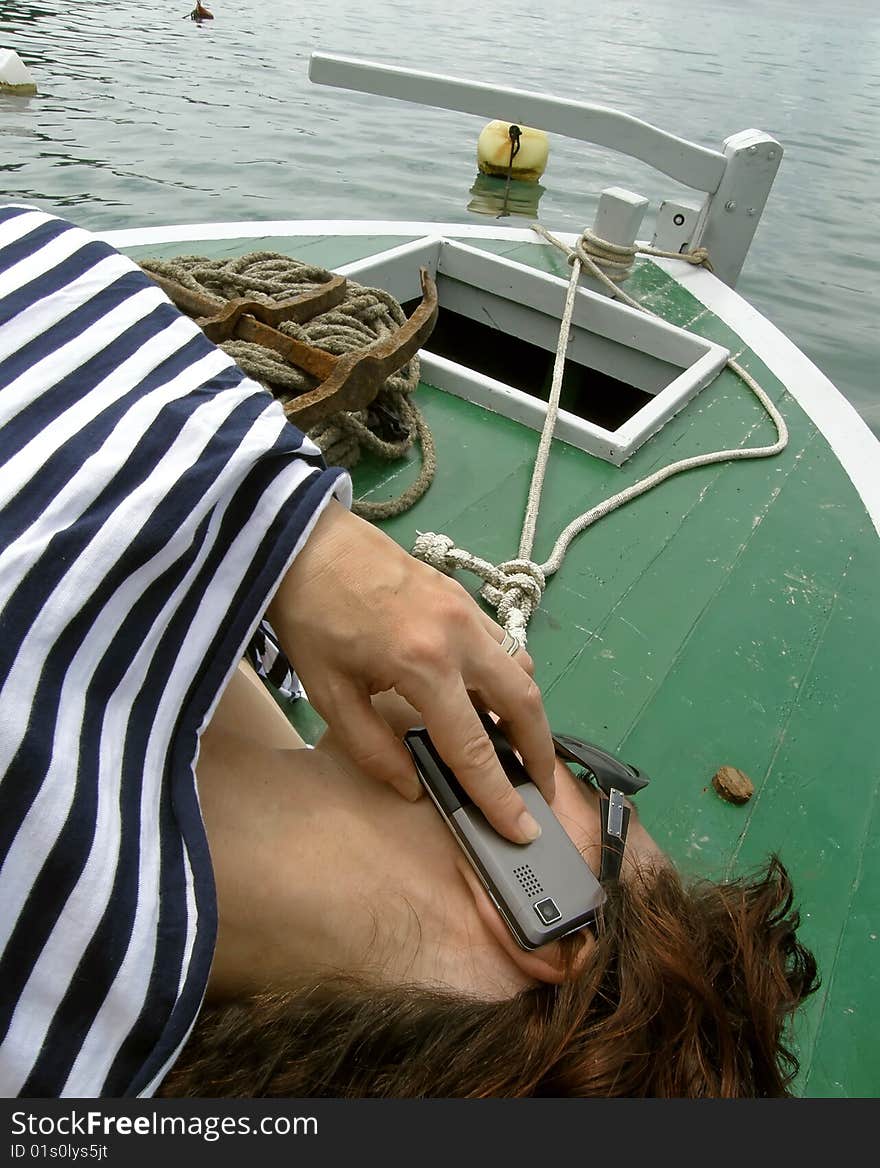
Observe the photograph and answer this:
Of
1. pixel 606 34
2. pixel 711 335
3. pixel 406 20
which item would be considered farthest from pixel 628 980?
pixel 606 34

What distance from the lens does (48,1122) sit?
24.9 inches

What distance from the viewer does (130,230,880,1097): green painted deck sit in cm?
133

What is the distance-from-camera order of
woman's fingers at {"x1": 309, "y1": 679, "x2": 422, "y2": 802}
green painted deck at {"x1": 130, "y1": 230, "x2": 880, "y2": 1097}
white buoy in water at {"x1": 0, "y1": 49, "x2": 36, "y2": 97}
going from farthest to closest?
white buoy in water at {"x1": 0, "y1": 49, "x2": 36, "y2": 97}, green painted deck at {"x1": 130, "y1": 230, "x2": 880, "y2": 1097}, woman's fingers at {"x1": 309, "y1": 679, "x2": 422, "y2": 802}

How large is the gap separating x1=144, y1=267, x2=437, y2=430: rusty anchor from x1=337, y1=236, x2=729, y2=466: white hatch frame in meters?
0.36

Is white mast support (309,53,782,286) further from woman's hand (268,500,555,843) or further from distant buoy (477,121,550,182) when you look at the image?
distant buoy (477,121,550,182)

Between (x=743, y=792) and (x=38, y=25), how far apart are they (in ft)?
52.6

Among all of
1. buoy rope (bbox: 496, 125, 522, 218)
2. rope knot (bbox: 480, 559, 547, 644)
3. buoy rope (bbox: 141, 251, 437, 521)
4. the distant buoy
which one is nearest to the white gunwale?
buoy rope (bbox: 141, 251, 437, 521)

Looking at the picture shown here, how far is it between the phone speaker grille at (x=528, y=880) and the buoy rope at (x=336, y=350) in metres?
1.14

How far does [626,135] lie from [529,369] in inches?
36.5

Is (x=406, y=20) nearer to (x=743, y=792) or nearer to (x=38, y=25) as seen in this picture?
(x=38, y=25)

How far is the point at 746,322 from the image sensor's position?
295cm

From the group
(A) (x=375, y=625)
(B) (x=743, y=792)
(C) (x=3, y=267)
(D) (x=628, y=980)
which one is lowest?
(B) (x=743, y=792)

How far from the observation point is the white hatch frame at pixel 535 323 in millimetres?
2342

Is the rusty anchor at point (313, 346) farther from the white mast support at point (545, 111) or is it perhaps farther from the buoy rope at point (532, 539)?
the white mast support at point (545, 111)
